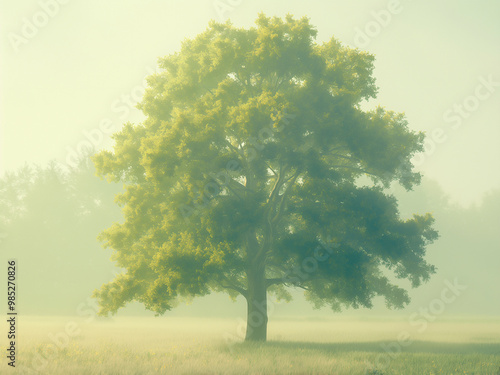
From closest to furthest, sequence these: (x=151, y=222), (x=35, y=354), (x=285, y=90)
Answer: (x=35, y=354) → (x=151, y=222) → (x=285, y=90)

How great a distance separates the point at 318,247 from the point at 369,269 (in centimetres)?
544

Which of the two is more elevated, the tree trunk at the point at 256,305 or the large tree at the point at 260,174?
the large tree at the point at 260,174

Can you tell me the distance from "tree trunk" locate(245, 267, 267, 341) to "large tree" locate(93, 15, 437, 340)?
7cm

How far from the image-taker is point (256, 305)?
942 inches

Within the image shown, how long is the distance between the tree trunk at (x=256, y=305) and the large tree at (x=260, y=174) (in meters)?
0.07

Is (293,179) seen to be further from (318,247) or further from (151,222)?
(151,222)

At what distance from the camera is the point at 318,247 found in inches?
853

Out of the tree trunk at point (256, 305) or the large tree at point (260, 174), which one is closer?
the large tree at point (260, 174)

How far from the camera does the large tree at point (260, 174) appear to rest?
21312 millimetres

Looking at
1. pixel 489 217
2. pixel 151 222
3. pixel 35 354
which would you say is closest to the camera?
pixel 35 354

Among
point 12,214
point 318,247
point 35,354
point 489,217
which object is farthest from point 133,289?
point 489,217

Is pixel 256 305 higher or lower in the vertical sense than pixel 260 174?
lower

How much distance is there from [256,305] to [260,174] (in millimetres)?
6633

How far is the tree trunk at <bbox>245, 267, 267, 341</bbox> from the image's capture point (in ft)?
78.0
